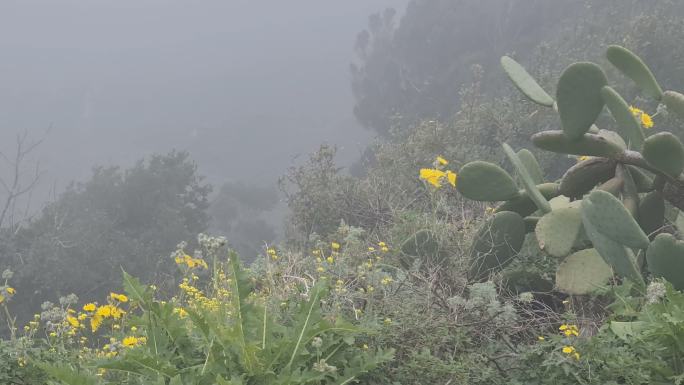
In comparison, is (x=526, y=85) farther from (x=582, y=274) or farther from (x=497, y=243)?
(x=582, y=274)

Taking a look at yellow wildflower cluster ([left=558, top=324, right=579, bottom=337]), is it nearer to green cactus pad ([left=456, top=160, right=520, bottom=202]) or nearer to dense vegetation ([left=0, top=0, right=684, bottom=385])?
dense vegetation ([left=0, top=0, right=684, bottom=385])

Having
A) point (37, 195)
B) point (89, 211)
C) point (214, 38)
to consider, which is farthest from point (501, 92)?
point (214, 38)

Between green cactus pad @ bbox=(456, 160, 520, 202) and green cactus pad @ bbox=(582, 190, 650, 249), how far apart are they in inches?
30.2

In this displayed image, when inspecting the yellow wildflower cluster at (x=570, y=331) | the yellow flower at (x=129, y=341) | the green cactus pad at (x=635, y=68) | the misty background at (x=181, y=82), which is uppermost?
the misty background at (x=181, y=82)

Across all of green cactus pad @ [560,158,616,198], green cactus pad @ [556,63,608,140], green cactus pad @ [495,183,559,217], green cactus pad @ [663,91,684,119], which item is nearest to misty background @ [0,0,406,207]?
green cactus pad @ [495,183,559,217]

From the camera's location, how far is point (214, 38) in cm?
9288

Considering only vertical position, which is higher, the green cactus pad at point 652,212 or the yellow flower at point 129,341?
the yellow flower at point 129,341

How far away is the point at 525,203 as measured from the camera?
4.08 metres

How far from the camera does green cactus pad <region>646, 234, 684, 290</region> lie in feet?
9.63

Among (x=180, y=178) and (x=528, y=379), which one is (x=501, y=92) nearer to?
(x=180, y=178)

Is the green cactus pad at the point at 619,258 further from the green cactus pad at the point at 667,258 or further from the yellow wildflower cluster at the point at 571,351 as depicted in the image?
the yellow wildflower cluster at the point at 571,351

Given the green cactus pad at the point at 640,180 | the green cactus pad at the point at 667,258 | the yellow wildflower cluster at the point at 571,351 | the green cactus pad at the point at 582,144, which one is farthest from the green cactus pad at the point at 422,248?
the yellow wildflower cluster at the point at 571,351

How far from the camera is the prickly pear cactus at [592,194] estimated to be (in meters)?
3.14

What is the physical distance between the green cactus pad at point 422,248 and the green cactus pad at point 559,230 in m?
0.61
